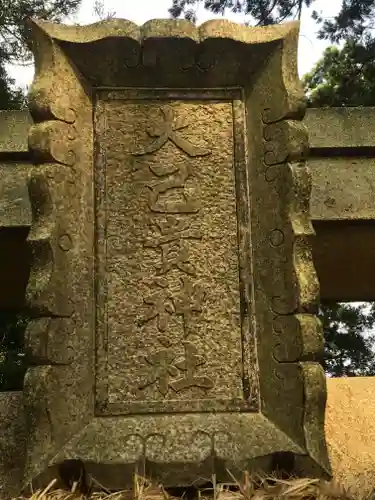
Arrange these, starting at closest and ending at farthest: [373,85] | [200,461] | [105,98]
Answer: [200,461]
[105,98]
[373,85]

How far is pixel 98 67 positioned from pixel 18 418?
1057 mm

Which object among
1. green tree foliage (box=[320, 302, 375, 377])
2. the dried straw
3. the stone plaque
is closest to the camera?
the dried straw

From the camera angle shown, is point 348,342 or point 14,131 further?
point 348,342

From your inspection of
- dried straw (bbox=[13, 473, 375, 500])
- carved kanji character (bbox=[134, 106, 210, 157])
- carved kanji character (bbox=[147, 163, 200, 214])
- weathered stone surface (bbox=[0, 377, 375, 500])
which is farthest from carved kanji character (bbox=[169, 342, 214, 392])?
carved kanji character (bbox=[134, 106, 210, 157])

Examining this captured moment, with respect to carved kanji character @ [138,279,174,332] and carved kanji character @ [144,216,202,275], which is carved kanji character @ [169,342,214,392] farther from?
carved kanji character @ [144,216,202,275]

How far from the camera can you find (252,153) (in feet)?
6.46

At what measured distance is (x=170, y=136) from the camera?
196cm

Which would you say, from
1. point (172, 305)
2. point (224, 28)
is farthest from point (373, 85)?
point (172, 305)

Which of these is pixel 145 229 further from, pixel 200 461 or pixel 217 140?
pixel 200 461

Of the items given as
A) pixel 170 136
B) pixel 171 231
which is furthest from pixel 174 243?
pixel 170 136

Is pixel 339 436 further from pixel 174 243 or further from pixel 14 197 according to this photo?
pixel 14 197

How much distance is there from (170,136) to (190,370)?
69cm

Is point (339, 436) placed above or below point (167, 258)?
below

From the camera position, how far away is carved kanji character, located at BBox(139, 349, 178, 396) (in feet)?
5.76
